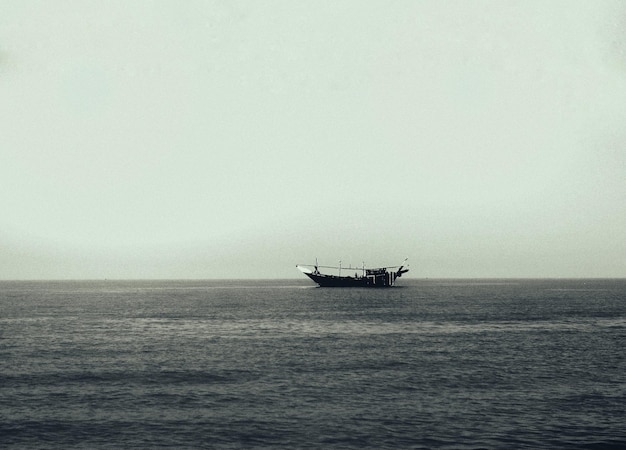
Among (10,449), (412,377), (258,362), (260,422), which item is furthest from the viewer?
(258,362)

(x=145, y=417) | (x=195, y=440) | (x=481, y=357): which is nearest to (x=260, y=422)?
(x=195, y=440)

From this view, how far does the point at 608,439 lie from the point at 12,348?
54.5 metres

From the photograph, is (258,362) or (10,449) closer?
(10,449)

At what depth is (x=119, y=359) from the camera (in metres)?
52.7

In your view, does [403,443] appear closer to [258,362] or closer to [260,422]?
[260,422]

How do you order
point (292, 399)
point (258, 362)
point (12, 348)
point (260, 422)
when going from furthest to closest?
point (12, 348) < point (258, 362) < point (292, 399) < point (260, 422)

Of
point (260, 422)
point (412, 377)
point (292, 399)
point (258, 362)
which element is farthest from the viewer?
point (258, 362)

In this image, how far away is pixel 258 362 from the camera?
50812 millimetres

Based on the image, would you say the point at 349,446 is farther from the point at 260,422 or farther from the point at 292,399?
the point at 292,399

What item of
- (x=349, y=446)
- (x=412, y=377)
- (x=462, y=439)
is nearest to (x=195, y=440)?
(x=349, y=446)

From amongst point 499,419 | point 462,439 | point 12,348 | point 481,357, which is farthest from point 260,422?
point 12,348

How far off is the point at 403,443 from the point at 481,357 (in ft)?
91.3

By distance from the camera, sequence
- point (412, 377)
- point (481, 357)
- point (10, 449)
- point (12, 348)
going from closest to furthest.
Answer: point (10, 449), point (412, 377), point (481, 357), point (12, 348)

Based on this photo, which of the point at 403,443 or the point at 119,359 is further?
the point at 119,359
